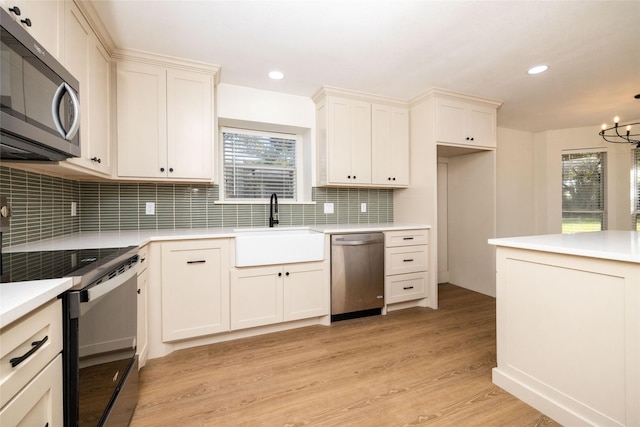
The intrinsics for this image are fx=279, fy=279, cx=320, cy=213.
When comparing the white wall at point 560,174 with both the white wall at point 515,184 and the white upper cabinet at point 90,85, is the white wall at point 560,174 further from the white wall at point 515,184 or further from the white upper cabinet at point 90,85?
the white upper cabinet at point 90,85

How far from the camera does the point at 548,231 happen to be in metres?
4.48

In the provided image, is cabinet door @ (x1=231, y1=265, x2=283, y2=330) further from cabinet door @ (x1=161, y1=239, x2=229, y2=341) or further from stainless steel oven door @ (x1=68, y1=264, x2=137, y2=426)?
stainless steel oven door @ (x1=68, y1=264, x2=137, y2=426)

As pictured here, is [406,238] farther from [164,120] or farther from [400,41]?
[164,120]

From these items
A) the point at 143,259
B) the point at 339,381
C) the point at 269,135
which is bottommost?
the point at 339,381

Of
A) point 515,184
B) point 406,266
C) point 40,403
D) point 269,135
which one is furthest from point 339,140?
point 515,184

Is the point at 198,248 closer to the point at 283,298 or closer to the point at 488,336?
the point at 283,298

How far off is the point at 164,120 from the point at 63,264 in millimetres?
1637

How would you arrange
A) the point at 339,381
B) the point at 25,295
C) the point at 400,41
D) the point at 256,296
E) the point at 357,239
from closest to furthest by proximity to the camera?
the point at 25,295 < the point at 339,381 < the point at 400,41 < the point at 256,296 < the point at 357,239

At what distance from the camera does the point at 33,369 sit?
78 cm

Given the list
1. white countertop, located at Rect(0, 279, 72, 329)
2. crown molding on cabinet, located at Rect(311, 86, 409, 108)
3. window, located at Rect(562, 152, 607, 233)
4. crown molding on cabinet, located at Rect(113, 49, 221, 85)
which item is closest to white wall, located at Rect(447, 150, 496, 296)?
crown molding on cabinet, located at Rect(311, 86, 409, 108)

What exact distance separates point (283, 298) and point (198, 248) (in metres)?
0.86

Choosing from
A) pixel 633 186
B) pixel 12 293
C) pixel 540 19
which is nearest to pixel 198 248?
pixel 12 293

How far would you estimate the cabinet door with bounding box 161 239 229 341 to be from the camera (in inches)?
85.3

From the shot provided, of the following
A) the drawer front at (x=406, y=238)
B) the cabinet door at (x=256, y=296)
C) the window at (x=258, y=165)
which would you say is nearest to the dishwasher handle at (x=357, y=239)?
the drawer front at (x=406, y=238)
